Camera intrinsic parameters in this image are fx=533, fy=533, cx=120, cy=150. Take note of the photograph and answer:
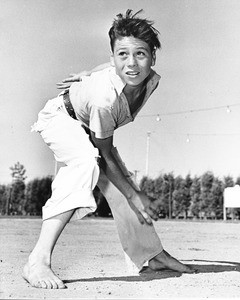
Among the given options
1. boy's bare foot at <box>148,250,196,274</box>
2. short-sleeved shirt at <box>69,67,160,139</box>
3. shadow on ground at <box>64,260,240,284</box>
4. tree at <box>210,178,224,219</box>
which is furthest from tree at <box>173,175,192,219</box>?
short-sleeved shirt at <box>69,67,160,139</box>

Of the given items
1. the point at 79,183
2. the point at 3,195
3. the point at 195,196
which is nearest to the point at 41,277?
the point at 79,183

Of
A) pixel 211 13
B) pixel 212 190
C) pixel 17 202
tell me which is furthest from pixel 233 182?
pixel 211 13

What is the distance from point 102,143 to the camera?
2.12 meters

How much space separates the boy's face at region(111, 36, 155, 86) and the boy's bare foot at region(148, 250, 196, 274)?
33.5 inches

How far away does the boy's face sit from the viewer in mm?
2070

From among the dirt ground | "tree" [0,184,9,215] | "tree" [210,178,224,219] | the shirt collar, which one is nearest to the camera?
the dirt ground

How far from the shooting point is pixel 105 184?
2385mm

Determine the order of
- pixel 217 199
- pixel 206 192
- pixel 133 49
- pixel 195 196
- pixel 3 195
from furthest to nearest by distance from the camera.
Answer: pixel 3 195, pixel 195 196, pixel 206 192, pixel 217 199, pixel 133 49

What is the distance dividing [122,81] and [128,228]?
72cm

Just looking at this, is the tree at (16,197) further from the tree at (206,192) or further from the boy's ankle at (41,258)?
the boy's ankle at (41,258)

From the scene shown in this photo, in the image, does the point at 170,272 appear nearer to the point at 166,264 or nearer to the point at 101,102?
the point at 166,264

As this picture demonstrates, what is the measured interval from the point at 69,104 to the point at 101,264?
926 millimetres

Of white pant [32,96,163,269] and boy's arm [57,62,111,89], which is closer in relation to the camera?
white pant [32,96,163,269]

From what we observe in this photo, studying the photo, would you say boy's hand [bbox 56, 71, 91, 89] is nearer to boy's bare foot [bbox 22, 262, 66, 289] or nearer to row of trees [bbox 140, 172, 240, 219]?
boy's bare foot [bbox 22, 262, 66, 289]
